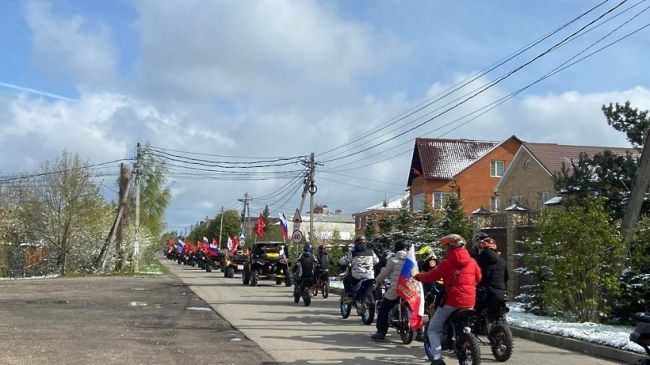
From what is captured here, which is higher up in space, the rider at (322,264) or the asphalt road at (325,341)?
the rider at (322,264)

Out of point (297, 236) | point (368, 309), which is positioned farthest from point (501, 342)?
point (297, 236)

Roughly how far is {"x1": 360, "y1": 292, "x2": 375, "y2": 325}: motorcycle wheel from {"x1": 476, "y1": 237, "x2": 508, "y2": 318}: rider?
4.43 m

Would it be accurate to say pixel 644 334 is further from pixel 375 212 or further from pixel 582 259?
pixel 375 212

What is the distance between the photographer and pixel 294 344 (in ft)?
40.9

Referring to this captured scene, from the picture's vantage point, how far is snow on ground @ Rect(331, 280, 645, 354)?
38.3 feet

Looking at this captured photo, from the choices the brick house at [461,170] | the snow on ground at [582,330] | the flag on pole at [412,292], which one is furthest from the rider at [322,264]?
the brick house at [461,170]

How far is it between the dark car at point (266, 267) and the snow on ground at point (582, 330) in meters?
16.1

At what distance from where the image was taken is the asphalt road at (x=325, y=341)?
11.0 meters

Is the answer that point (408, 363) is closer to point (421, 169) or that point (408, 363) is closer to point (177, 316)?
point (177, 316)

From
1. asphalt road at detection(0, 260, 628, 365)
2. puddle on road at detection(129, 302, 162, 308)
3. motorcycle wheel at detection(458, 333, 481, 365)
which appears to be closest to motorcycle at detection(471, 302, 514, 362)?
asphalt road at detection(0, 260, 628, 365)

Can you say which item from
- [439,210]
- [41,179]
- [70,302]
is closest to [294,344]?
[70,302]

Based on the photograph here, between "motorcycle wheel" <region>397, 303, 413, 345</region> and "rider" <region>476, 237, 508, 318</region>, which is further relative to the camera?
"motorcycle wheel" <region>397, 303, 413, 345</region>

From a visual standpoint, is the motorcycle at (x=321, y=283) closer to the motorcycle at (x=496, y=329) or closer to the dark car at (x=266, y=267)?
the dark car at (x=266, y=267)

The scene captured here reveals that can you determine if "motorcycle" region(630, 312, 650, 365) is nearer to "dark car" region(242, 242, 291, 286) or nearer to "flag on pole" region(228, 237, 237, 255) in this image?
"dark car" region(242, 242, 291, 286)
